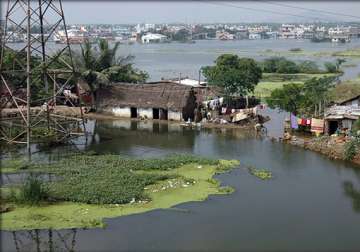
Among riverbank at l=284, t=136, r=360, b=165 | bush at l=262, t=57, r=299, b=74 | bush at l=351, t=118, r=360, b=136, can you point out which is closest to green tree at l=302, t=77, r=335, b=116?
riverbank at l=284, t=136, r=360, b=165

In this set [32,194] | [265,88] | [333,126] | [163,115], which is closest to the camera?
[32,194]

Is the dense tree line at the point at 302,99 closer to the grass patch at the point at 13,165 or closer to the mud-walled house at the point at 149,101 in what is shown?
the mud-walled house at the point at 149,101

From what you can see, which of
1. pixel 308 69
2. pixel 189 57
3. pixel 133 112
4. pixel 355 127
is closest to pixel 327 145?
pixel 355 127

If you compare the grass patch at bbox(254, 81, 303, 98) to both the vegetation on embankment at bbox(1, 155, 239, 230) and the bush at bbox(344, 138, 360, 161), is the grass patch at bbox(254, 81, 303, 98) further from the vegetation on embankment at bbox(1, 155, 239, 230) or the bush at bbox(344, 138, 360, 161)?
the vegetation on embankment at bbox(1, 155, 239, 230)

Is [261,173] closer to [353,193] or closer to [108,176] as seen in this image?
[353,193]

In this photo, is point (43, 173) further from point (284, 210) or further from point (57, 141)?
point (284, 210)

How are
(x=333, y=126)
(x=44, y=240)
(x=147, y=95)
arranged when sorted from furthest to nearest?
(x=147, y=95) → (x=333, y=126) → (x=44, y=240)

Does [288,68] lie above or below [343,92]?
below

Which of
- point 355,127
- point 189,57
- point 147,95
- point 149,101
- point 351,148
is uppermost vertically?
point 147,95
